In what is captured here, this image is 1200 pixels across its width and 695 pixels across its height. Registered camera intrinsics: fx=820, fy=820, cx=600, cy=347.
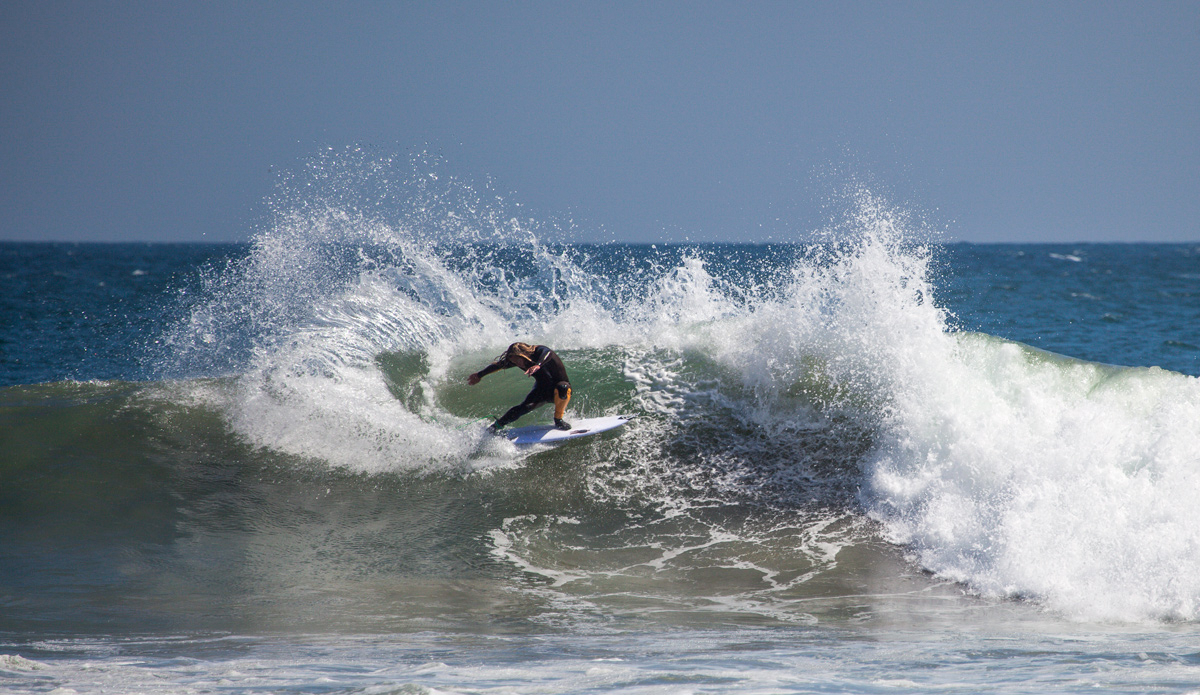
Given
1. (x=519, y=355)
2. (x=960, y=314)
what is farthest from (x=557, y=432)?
(x=960, y=314)

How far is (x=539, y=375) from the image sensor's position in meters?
7.62

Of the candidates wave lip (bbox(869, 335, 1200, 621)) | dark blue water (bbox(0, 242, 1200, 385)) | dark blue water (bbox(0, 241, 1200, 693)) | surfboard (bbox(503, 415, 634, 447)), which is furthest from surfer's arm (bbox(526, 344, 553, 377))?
dark blue water (bbox(0, 242, 1200, 385))

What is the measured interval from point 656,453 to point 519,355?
1668mm

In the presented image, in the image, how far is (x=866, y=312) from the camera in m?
8.29

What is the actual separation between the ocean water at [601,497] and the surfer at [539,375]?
1.48 feet

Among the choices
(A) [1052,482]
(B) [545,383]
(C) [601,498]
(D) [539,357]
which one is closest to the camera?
(A) [1052,482]

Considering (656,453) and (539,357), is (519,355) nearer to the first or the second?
(539,357)

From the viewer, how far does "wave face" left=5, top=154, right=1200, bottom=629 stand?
5961 mm

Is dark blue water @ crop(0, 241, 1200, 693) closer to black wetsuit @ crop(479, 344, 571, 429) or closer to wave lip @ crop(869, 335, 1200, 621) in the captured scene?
wave lip @ crop(869, 335, 1200, 621)

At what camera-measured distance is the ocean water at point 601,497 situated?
4.50m

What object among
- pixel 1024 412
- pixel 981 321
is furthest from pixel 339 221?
pixel 981 321

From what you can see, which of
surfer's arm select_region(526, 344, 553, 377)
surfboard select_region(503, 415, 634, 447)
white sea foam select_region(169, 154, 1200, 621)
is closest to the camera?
white sea foam select_region(169, 154, 1200, 621)

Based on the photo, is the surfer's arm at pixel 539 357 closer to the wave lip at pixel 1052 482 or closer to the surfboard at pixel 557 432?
the surfboard at pixel 557 432

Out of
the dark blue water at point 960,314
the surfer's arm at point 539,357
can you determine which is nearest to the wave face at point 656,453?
the surfer's arm at point 539,357
